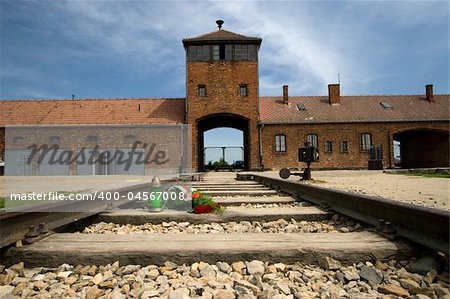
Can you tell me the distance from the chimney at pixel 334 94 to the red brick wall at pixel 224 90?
817 cm

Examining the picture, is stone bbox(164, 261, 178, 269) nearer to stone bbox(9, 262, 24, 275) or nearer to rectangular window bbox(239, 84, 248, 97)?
stone bbox(9, 262, 24, 275)

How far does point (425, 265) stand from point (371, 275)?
375 mm

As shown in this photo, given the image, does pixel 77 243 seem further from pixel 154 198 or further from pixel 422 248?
pixel 422 248

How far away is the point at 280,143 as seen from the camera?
26859mm

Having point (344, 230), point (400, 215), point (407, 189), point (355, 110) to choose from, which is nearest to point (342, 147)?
point (355, 110)

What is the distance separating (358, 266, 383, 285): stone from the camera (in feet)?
6.44

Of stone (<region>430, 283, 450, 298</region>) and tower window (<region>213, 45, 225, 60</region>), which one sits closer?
stone (<region>430, 283, 450, 298</region>)

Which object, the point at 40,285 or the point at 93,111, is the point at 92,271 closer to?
the point at 40,285

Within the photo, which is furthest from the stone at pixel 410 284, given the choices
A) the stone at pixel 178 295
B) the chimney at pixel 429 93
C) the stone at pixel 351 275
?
the chimney at pixel 429 93

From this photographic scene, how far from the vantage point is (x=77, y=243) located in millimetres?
2395

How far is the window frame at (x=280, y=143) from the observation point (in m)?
26.7

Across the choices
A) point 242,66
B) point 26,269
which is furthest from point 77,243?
point 242,66

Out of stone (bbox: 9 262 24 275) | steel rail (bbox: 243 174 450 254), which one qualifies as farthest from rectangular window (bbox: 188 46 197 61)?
stone (bbox: 9 262 24 275)

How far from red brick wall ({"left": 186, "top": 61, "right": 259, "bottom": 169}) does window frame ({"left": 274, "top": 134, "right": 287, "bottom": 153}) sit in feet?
5.86
